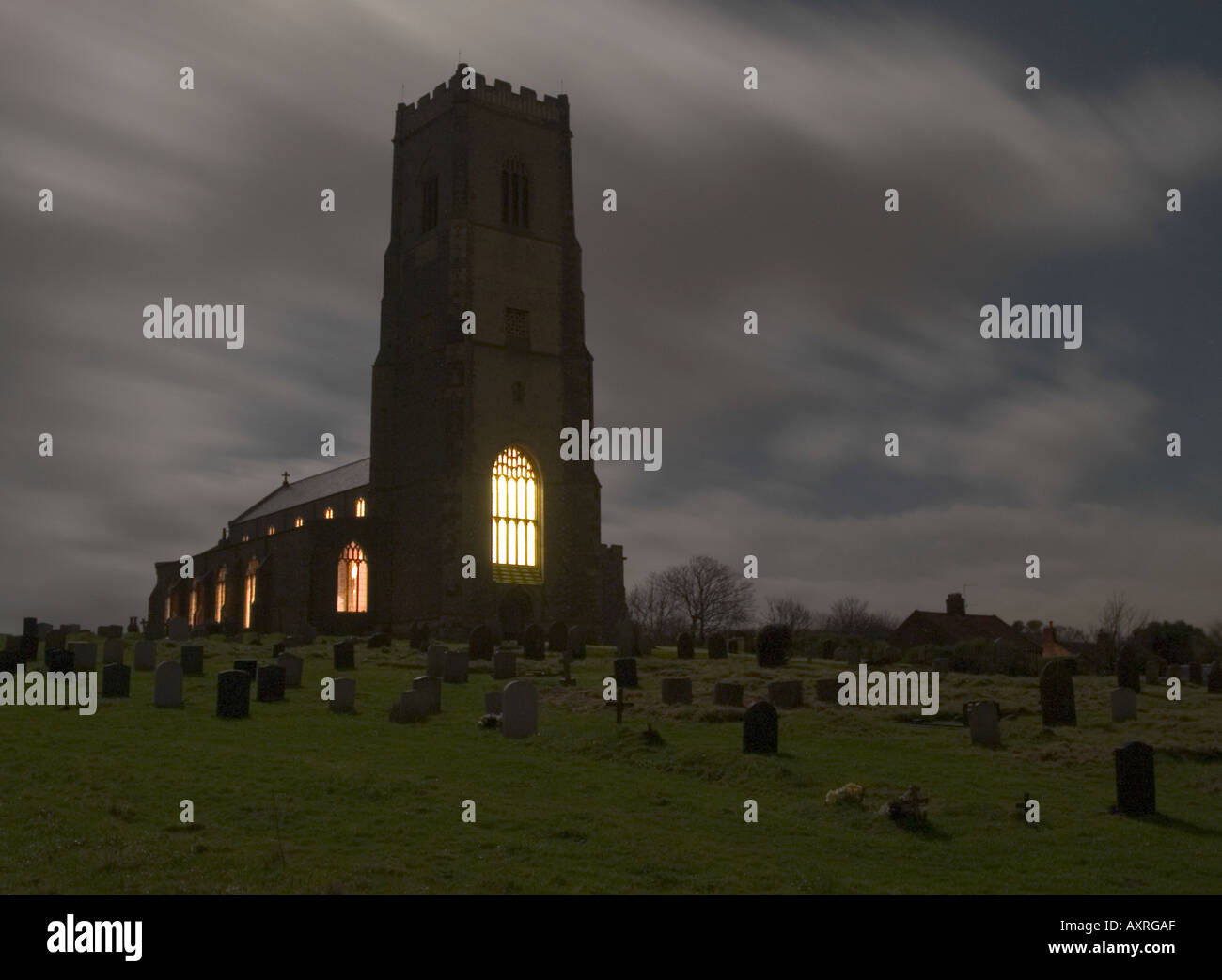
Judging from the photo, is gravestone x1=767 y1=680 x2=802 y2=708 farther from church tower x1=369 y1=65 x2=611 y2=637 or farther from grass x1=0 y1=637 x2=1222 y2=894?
church tower x1=369 y1=65 x2=611 y2=637

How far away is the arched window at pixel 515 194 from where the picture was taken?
54.3m

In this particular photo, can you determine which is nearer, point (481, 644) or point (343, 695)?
point (343, 695)

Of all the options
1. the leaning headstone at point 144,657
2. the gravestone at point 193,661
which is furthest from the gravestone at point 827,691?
the leaning headstone at point 144,657

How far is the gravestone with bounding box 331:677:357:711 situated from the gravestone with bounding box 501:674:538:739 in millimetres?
4162

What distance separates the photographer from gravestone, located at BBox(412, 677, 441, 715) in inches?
878

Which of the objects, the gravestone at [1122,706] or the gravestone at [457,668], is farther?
the gravestone at [457,668]

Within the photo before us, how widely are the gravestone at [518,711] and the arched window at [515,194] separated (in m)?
37.3

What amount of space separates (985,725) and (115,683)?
16465 millimetres

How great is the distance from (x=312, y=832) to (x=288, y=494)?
7116cm

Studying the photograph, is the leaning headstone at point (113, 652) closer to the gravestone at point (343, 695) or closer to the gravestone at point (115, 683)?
the gravestone at point (115, 683)

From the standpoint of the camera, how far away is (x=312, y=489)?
76.1 m

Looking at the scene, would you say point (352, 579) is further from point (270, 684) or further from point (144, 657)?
point (270, 684)

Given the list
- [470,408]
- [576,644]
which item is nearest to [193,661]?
[576,644]

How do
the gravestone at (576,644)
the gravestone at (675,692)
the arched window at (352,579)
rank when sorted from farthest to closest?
1. the arched window at (352,579)
2. the gravestone at (576,644)
3. the gravestone at (675,692)
